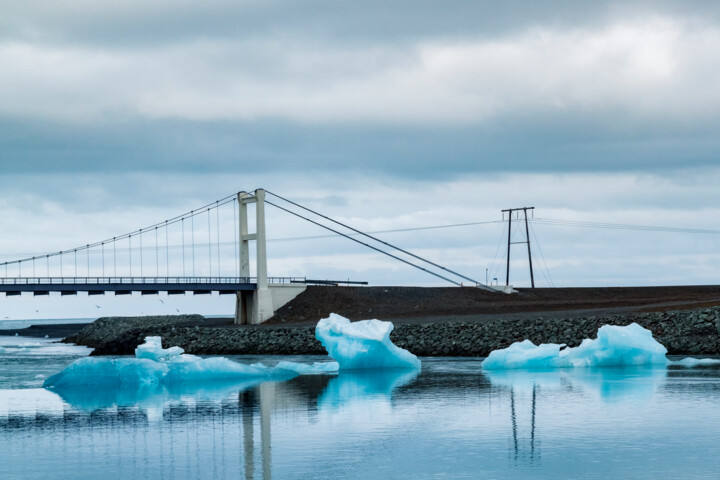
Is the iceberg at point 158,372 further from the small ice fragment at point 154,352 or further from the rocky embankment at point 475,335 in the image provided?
the rocky embankment at point 475,335

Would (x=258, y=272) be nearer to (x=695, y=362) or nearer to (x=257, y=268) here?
(x=257, y=268)

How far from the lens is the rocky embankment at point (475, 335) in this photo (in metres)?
34.7

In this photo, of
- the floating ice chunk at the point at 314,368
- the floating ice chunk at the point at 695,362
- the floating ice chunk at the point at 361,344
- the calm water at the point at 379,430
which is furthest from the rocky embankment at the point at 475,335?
the calm water at the point at 379,430

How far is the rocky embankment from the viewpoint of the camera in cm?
3472

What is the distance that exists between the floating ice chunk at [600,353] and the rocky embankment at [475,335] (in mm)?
4306

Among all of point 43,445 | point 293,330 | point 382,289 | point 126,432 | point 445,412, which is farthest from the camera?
point 382,289

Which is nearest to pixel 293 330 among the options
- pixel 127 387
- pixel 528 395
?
pixel 127 387

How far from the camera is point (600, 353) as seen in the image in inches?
1193

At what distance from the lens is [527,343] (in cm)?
3139

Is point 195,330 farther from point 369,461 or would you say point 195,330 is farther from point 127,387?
point 369,461

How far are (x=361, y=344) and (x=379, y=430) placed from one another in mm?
14973

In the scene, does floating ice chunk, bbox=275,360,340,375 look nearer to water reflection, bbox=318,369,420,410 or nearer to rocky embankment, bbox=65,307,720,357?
water reflection, bbox=318,369,420,410

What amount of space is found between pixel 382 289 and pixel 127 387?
43868 mm

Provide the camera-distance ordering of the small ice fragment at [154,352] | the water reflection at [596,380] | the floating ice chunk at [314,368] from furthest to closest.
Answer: the small ice fragment at [154,352] < the floating ice chunk at [314,368] < the water reflection at [596,380]
